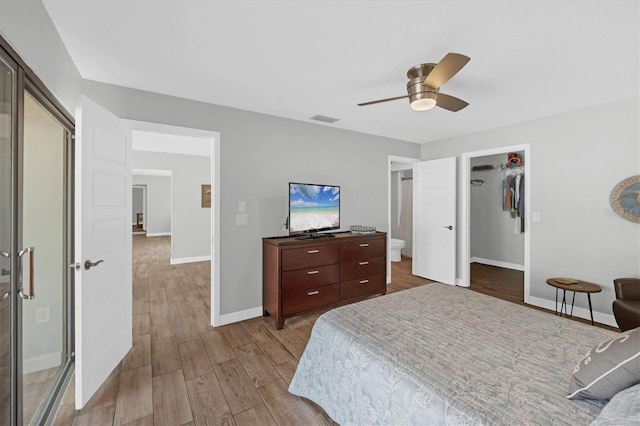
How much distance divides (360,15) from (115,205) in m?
2.26

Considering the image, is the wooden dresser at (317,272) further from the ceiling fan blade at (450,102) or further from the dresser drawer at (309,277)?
the ceiling fan blade at (450,102)

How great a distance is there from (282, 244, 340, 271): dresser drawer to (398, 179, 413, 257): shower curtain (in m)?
3.77

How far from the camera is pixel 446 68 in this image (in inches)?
71.1

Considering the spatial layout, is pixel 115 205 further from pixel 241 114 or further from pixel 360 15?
pixel 360 15

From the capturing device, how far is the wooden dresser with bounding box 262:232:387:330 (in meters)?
2.93

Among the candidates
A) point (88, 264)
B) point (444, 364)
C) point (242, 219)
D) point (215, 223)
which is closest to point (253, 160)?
point (242, 219)

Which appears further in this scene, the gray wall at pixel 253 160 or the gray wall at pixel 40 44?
the gray wall at pixel 253 160

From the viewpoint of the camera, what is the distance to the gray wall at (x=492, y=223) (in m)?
5.52

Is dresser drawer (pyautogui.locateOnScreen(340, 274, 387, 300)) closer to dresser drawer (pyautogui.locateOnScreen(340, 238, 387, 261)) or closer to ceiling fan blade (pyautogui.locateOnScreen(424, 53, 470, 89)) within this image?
dresser drawer (pyautogui.locateOnScreen(340, 238, 387, 261))

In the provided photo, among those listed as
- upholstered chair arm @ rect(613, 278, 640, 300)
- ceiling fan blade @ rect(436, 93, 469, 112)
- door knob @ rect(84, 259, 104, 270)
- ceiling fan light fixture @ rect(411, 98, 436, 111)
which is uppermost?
ceiling fan blade @ rect(436, 93, 469, 112)

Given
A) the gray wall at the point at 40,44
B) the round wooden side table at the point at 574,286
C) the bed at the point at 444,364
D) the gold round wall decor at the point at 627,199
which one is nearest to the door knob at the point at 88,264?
the gray wall at the point at 40,44

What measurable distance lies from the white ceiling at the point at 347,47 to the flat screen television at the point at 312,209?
39.5 inches

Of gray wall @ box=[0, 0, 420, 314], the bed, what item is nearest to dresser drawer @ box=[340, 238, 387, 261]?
gray wall @ box=[0, 0, 420, 314]

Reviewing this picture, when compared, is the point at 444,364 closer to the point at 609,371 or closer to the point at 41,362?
the point at 609,371
